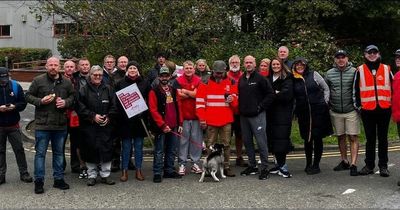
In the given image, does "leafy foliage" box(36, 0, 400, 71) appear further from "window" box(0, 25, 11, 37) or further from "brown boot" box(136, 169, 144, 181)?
"window" box(0, 25, 11, 37)

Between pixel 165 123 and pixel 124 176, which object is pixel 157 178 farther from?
pixel 165 123

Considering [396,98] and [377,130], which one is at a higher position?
[396,98]

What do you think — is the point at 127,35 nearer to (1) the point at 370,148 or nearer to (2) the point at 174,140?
(2) the point at 174,140

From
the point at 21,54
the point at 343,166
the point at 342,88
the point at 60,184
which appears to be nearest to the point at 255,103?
the point at 342,88

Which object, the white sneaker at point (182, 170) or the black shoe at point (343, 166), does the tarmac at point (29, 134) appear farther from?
the white sneaker at point (182, 170)

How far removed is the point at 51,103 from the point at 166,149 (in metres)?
1.98

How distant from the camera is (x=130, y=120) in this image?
25.0 ft

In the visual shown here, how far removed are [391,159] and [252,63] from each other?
343 centimetres

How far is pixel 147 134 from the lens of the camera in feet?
25.5

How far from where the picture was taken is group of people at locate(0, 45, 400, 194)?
743 centimetres

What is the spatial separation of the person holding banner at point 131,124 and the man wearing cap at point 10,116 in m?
1.45

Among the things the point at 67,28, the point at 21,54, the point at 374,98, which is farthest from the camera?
the point at 21,54

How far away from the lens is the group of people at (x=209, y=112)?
7.43 meters

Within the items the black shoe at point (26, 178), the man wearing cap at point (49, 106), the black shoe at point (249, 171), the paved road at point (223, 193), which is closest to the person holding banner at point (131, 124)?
the paved road at point (223, 193)
